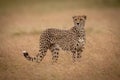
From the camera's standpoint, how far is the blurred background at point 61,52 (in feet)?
19.0

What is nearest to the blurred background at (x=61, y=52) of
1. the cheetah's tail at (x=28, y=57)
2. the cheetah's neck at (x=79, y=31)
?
the cheetah's tail at (x=28, y=57)

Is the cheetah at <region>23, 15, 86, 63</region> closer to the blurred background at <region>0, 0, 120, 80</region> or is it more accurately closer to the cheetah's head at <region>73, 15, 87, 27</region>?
the cheetah's head at <region>73, 15, 87, 27</region>

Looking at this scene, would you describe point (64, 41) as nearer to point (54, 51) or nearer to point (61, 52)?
point (54, 51)

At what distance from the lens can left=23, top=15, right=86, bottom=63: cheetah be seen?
20.3 ft

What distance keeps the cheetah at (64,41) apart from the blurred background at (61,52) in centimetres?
11

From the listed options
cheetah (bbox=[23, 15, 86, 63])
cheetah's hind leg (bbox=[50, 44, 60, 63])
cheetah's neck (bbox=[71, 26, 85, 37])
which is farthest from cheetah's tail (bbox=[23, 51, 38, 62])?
cheetah's neck (bbox=[71, 26, 85, 37])

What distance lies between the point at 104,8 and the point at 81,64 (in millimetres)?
5045

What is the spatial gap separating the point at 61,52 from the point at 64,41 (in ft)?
1.31

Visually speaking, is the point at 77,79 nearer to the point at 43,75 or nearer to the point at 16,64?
the point at 43,75

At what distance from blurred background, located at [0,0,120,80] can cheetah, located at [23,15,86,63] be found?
0.11m

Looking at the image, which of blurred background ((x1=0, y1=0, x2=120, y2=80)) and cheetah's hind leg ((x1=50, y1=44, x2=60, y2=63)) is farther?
cheetah's hind leg ((x1=50, y1=44, x2=60, y2=63))

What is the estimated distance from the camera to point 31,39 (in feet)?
24.5

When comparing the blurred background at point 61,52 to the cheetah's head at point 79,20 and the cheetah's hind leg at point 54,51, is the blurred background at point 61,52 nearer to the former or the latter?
the cheetah's hind leg at point 54,51

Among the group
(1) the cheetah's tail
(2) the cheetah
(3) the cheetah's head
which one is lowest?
(1) the cheetah's tail
